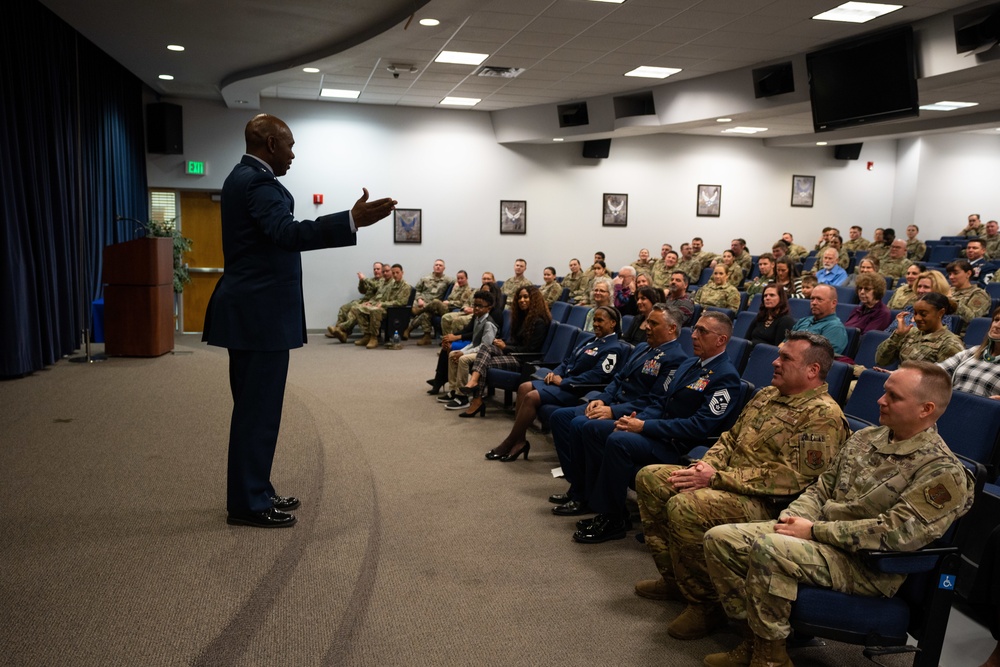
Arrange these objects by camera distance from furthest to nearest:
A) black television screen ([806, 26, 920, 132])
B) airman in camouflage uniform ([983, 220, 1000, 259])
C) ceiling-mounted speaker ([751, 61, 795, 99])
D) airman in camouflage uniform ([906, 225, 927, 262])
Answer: airman in camouflage uniform ([983, 220, 1000, 259]), airman in camouflage uniform ([906, 225, 927, 262]), ceiling-mounted speaker ([751, 61, 795, 99]), black television screen ([806, 26, 920, 132])

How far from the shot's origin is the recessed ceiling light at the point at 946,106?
31.7 feet

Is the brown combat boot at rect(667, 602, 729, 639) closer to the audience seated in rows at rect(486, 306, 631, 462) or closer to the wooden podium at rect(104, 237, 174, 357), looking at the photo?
the audience seated in rows at rect(486, 306, 631, 462)

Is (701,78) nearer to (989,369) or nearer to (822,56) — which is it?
(822,56)

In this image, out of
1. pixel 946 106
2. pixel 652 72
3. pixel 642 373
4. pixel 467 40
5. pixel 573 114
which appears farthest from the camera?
pixel 573 114

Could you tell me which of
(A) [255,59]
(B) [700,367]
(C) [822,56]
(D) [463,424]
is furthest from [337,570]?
(A) [255,59]

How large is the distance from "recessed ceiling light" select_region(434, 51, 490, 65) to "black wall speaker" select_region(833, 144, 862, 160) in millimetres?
9000

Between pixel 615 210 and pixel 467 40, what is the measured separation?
6.57 metres

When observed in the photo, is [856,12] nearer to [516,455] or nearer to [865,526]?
[516,455]

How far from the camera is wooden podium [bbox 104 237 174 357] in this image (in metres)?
7.83

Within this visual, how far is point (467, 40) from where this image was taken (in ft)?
25.5

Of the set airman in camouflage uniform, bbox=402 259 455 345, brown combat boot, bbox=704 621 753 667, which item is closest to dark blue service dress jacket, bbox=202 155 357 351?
brown combat boot, bbox=704 621 753 667

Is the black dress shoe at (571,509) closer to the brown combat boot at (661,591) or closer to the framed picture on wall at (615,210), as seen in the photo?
the brown combat boot at (661,591)

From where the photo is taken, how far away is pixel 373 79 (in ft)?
33.1

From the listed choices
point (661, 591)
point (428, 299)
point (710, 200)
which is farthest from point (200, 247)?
point (661, 591)
